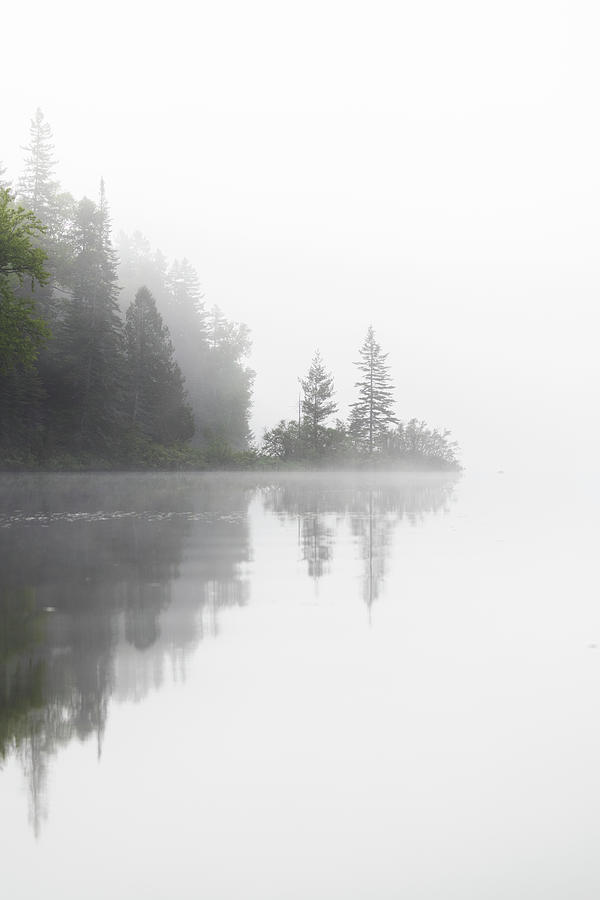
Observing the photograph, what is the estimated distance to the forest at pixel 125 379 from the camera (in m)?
57.2

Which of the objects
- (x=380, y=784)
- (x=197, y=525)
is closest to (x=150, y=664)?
(x=380, y=784)

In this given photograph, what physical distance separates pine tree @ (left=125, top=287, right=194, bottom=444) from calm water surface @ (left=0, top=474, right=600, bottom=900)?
5940 centimetres

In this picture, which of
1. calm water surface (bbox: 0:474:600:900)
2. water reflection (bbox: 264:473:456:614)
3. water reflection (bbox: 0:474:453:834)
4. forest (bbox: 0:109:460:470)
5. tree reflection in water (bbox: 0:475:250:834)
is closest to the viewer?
calm water surface (bbox: 0:474:600:900)

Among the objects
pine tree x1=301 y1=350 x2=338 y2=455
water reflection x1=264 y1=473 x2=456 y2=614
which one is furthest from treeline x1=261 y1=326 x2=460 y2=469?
water reflection x1=264 y1=473 x2=456 y2=614

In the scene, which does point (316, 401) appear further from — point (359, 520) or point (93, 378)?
point (359, 520)

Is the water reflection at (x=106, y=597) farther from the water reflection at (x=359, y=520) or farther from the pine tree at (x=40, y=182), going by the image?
the pine tree at (x=40, y=182)

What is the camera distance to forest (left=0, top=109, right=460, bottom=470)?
57250 mm

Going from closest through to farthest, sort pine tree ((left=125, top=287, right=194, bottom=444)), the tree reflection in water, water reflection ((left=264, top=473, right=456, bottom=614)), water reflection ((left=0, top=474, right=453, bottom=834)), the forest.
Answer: the tree reflection in water
water reflection ((left=0, top=474, right=453, bottom=834))
water reflection ((left=264, top=473, right=456, bottom=614))
the forest
pine tree ((left=125, top=287, right=194, bottom=444))

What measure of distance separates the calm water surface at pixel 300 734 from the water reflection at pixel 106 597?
37mm

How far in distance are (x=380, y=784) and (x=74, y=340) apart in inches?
2481

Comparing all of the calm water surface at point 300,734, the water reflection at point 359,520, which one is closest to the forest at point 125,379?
the water reflection at point 359,520

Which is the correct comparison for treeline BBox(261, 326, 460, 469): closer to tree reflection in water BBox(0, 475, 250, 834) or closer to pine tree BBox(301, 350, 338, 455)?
pine tree BBox(301, 350, 338, 455)

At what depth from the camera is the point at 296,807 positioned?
12.9 ft

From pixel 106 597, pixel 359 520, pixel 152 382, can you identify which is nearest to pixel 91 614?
pixel 106 597
